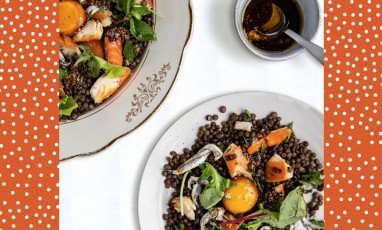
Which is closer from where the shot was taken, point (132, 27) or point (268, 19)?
point (132, 27)

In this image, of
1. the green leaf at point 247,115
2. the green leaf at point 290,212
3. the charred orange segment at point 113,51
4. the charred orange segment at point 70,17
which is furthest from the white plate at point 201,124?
the charred orange segment at point 70,17

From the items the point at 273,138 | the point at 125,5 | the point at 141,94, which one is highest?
→ the point at 125,5

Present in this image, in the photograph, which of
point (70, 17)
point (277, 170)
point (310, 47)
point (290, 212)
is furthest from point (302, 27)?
point (70, 17)

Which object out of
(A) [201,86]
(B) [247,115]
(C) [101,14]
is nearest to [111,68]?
(C) [101,14]

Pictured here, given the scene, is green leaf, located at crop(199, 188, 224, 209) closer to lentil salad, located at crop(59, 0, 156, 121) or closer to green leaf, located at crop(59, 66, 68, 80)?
lentil salad, located at crop(59, 0, 156, 121)

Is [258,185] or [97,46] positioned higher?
[97,46]

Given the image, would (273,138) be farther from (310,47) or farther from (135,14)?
(135,14)
